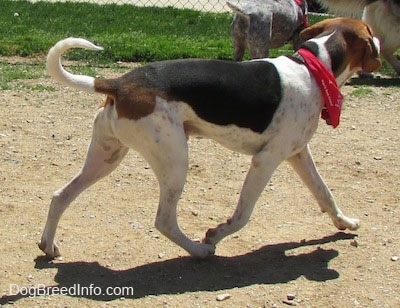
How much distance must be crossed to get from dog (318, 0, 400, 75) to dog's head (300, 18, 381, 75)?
4526mm

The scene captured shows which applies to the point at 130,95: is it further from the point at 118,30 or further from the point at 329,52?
the point at 118,30

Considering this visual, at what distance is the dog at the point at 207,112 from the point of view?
406 centimetres

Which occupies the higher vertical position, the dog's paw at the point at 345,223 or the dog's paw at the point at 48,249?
the dog's paw at the point at 48,249

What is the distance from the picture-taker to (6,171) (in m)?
5.66

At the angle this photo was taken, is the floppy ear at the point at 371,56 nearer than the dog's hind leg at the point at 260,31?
Yes

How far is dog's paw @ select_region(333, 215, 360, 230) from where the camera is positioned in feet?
15.8

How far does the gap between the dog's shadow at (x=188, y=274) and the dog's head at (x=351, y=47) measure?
1.04 m

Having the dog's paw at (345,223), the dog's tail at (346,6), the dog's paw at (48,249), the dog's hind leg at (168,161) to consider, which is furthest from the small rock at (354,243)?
the dog's tail at (346,6)

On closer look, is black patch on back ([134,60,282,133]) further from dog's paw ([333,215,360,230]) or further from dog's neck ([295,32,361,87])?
dog's paw ([333,215,360,230])

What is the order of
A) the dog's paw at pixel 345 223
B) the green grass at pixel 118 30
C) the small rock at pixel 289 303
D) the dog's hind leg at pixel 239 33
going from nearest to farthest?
1. the small rock at pixel 289 303
2. the dog's paw at pixel 345 223
3. the dog's hind leg at pixel 239 33
4. the green grass at pixel 118 30

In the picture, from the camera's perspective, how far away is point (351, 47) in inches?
179

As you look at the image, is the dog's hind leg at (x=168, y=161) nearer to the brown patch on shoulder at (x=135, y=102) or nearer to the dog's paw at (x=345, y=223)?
the brown patch on shoulder at (x=135, y=102)

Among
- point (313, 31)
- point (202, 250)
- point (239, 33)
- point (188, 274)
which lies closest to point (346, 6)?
point (239, 33)

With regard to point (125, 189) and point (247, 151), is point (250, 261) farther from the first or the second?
point (125, 189)
